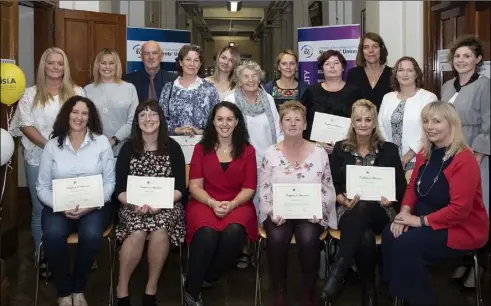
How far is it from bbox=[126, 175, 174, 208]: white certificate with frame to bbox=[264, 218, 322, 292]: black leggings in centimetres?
73

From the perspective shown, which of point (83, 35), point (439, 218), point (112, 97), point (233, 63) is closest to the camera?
point (439, 218)

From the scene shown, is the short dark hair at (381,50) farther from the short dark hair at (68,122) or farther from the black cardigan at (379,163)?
the short dark hair at (68,122)

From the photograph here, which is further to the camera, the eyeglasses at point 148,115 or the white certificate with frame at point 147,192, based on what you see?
the eyeglasses at point 148,115

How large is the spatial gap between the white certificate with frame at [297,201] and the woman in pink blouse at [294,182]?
1.8 inches

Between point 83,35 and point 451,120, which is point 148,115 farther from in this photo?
point 83,35

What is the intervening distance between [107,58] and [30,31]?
2.69m

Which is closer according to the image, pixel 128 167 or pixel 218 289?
pixel 128 167

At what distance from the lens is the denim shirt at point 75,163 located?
11.1ft

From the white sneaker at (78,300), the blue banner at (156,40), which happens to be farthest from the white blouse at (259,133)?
the blue banner at (156,40)

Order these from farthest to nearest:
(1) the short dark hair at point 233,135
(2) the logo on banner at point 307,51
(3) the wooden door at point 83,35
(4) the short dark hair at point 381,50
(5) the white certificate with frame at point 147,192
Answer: (2) the logo on banner at point 307,51, (3) the wooden door at point 83,35, (4) the short dark hair at point 381,50, (1) the short dark hair at point 233,135, (5) the white certificate with frame at point 147,192

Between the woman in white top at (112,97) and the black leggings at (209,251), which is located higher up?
the woman in white top at (112,97)

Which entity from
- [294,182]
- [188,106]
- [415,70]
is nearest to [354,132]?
[294,182]

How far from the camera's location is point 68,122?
11.3 ft

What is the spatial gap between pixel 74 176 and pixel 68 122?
37 centimetres
